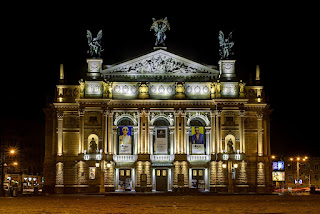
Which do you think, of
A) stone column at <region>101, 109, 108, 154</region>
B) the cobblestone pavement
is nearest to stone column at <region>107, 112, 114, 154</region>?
stone column at <region>101, 109, 108, 154</region>

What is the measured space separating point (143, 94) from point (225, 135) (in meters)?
12.3

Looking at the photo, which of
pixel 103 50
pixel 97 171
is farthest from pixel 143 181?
pixel 103 50

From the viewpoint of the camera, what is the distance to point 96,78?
258 ft

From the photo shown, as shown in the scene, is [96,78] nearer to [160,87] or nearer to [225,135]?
[160,87]

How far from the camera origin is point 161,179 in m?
79.0

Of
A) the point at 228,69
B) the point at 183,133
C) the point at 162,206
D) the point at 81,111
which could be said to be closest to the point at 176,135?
the point at 183,133

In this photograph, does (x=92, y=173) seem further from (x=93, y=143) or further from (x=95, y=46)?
(x=95, y=46)

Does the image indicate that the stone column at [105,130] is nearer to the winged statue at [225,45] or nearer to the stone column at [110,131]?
the stone column at [110,131]

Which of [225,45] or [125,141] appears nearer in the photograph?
[125,141]

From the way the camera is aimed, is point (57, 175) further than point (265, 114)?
No

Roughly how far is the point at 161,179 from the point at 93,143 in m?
10.4

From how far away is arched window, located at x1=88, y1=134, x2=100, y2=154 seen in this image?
77938mm

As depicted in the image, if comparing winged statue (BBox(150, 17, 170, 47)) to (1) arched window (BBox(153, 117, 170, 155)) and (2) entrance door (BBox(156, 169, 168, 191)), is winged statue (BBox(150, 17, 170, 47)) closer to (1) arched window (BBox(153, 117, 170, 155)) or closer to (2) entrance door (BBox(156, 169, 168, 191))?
(1) arched window (BBox(153, 117, 170, 155))

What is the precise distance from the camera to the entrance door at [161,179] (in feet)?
259
